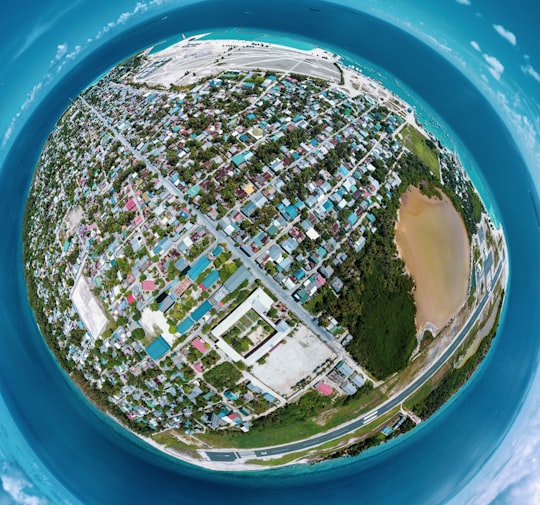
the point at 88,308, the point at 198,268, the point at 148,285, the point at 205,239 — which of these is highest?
the point at 205,239

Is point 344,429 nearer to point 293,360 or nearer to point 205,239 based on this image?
point 293,360

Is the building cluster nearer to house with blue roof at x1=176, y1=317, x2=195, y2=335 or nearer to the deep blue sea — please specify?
house with blue roof at x1=176, y1=317, x2=195, y2=335

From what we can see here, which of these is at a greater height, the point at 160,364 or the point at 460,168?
the point at 460,168

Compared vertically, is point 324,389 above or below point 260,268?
below

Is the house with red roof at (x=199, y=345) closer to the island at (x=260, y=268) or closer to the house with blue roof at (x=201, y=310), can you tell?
the island at (x=260, y=268)

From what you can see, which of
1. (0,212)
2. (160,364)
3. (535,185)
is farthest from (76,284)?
(535,185)

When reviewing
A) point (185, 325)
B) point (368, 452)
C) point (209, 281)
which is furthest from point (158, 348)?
point (368, 452)

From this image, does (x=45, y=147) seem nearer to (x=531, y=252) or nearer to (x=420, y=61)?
(x=420, y=61)
